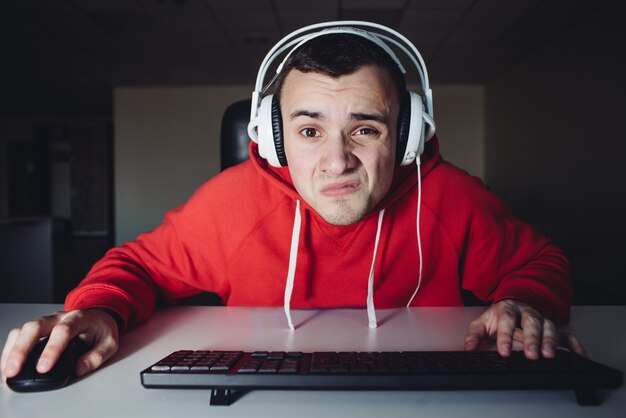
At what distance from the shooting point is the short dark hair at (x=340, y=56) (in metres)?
0.93

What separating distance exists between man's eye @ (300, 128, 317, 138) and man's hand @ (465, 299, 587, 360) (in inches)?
19.4

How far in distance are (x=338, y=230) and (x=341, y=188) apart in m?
0.14

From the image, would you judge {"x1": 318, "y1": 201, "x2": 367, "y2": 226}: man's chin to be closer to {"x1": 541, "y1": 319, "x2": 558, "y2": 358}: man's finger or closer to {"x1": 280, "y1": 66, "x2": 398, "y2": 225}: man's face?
{"x1": 280, "y1": 66, "x2": 398, "y2": 225}: man's face

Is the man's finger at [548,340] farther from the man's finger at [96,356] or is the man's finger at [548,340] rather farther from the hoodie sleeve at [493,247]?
the man's finger at [96,356]

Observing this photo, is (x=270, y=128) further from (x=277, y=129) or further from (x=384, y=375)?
(x=384, y=375)

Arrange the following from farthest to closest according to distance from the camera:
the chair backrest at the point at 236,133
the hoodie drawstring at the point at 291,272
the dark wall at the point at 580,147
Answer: the dark wall at the point at 580,147, the chair backrest at the point at 236,133, the hoodie drawstring at the point at 291,272

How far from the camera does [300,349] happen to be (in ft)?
2.17

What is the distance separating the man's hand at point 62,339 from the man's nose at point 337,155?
1.57 ft

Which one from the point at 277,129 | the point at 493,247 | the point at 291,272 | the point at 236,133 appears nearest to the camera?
the point at 291,272

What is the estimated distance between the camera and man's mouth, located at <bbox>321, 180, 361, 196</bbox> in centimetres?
91

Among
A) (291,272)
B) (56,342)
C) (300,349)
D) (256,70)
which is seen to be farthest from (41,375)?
(256,70)

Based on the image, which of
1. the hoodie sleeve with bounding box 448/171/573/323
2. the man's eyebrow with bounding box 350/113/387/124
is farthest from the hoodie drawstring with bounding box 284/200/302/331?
the hoodie sleeve with bounding box 448/171/573/323

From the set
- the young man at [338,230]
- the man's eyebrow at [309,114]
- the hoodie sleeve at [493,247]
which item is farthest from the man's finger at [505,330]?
the man's eyebrow at [309,114]

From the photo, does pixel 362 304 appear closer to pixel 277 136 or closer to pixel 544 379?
pixel 277 136
